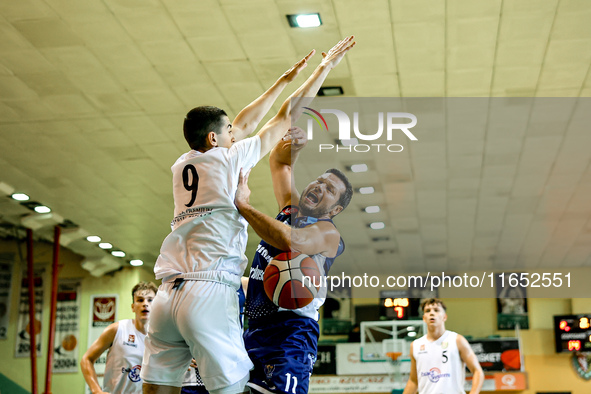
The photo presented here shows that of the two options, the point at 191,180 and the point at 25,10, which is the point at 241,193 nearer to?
the point at 191,180

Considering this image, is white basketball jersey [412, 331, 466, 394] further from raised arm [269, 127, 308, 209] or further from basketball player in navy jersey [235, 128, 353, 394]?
raised arm [269, 127, 308, 209]

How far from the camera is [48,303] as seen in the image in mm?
16391

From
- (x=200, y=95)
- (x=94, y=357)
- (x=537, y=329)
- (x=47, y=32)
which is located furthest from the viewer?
(x=537, y=329)

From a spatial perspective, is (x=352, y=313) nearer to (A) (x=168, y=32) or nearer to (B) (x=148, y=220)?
(B) (x=148, y=220)

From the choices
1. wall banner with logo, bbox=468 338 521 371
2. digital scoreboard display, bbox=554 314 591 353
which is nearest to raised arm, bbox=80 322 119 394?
wall banner with logo, bbox=468 338 521 371

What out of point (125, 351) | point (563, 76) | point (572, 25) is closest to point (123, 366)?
point (125, 351)

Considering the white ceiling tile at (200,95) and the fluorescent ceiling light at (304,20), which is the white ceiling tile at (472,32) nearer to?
the fluorescent ceiling light at (304,20)

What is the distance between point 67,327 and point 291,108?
14.0 metres

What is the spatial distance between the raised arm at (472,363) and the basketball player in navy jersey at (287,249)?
353 cm

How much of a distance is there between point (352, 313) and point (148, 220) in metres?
7.40

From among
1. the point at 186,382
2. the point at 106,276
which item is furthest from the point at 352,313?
the point at 186,382

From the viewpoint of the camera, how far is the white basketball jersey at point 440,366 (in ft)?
24.6

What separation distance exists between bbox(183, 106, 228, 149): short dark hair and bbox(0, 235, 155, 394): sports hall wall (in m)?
13.7

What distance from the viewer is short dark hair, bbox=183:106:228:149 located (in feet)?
11.8
